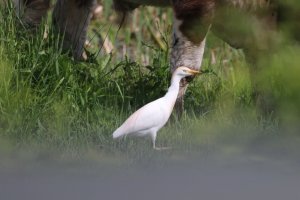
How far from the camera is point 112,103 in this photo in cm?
611

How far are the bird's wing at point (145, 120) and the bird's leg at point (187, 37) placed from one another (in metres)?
0.80

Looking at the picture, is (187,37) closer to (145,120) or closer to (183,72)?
(183,72)

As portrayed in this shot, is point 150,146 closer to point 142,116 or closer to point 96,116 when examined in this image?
point 142,116

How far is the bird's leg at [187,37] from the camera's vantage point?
5.91 m

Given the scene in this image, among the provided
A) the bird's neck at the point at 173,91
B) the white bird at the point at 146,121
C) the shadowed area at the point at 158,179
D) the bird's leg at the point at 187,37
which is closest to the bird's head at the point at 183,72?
the bird's neck at the point at 173,91

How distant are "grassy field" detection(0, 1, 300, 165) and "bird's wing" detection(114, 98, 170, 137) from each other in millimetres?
130

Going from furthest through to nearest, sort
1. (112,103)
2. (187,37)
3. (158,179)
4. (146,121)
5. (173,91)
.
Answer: (112,103), (187,37), (173,91), (146,121), (158,179)

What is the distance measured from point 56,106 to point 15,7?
141cm

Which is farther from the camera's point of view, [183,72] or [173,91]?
[183,72]

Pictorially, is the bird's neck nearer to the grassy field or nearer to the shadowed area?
the grassy field

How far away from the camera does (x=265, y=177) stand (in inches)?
180

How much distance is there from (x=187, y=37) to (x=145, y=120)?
97 centimetres

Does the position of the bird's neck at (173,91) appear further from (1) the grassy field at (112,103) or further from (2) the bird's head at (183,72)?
(1) the grassy field at (112,103)

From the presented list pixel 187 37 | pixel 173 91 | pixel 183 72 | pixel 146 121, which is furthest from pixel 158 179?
pixel 187 37
